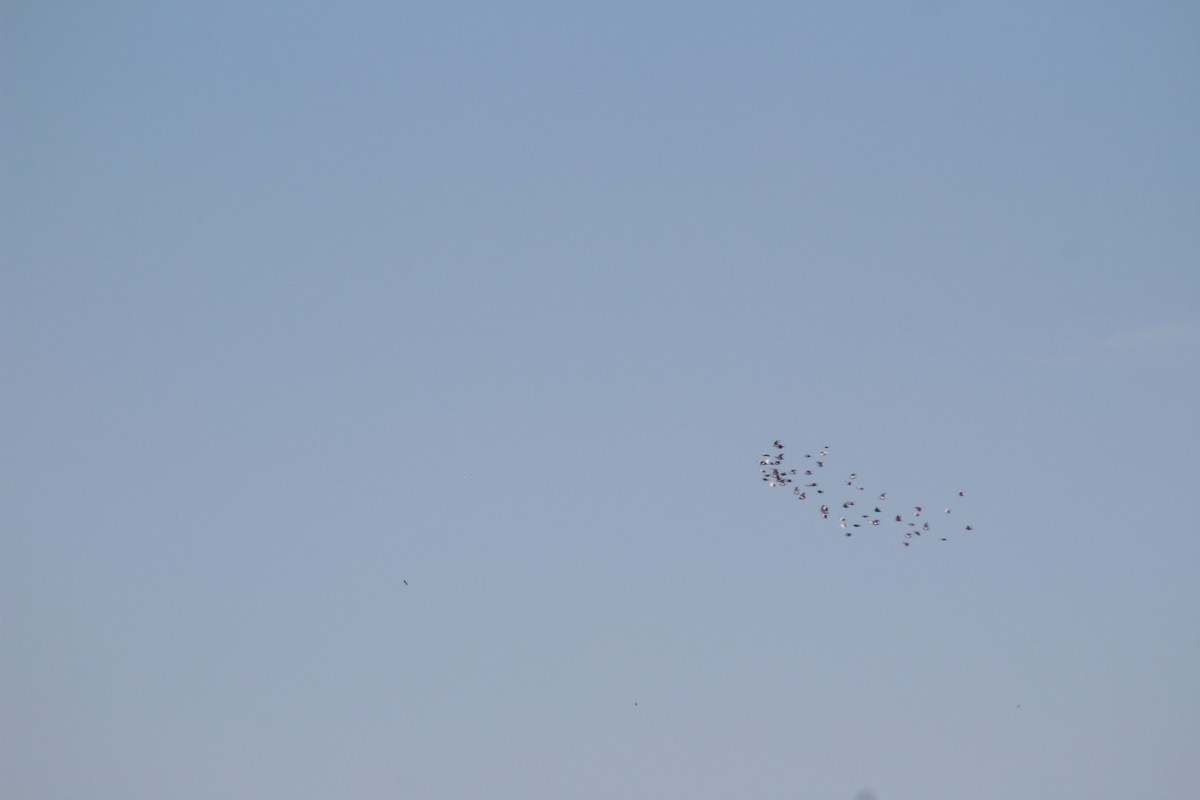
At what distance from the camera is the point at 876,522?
275 feet

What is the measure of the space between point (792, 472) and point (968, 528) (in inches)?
926

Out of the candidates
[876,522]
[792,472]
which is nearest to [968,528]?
[876,522]

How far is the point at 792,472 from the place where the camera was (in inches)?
3381

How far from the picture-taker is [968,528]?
290 feet

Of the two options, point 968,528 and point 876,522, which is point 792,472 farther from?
point 968,528

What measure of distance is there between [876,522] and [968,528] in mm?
13890

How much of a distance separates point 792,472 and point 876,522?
1099cm

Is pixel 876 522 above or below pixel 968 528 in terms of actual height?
below
